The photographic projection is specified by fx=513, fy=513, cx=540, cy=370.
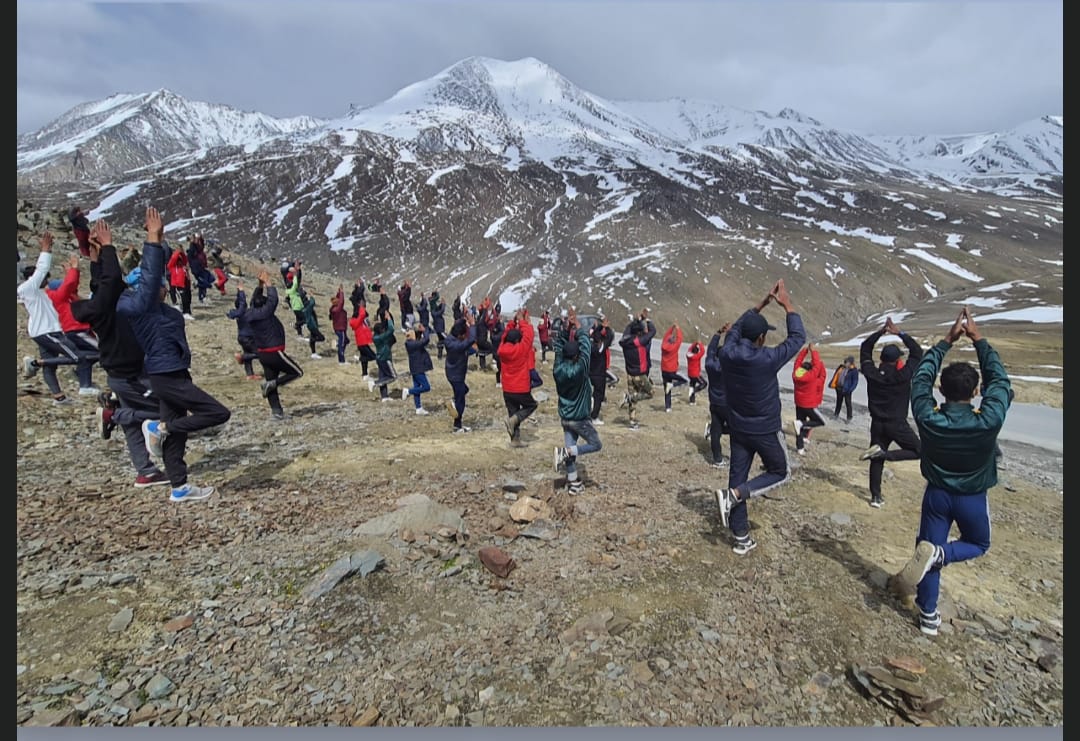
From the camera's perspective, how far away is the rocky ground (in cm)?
409

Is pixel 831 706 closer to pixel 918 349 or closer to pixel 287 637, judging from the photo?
pixel 287 637

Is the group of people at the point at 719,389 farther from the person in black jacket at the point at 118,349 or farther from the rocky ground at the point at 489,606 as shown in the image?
the rocky ground at the point at 489,606

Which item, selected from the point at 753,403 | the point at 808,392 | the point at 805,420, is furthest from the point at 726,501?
the point at 805,420

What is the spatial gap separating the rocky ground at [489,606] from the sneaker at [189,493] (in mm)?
101

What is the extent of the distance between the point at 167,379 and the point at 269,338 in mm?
4311

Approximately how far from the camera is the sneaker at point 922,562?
4773mm

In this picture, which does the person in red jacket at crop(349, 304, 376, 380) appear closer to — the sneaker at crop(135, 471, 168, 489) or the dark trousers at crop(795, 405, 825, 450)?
the sneaker at crop(135, 471, 168, 489)

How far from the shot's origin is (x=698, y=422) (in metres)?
14.8

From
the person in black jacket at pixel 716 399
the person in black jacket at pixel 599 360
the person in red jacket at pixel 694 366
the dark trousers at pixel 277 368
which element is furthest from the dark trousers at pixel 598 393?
the dark trousers at pixel 277 368

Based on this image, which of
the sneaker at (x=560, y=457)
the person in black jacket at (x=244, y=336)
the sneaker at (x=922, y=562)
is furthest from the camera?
the person in black jacket at (x=244, y=336)

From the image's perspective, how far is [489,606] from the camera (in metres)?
5.12

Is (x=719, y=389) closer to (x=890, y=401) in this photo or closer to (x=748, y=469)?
(x=890, y=401)

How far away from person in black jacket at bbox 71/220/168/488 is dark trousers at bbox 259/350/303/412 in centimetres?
377

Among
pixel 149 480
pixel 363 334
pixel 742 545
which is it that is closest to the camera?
pixel 742 545
